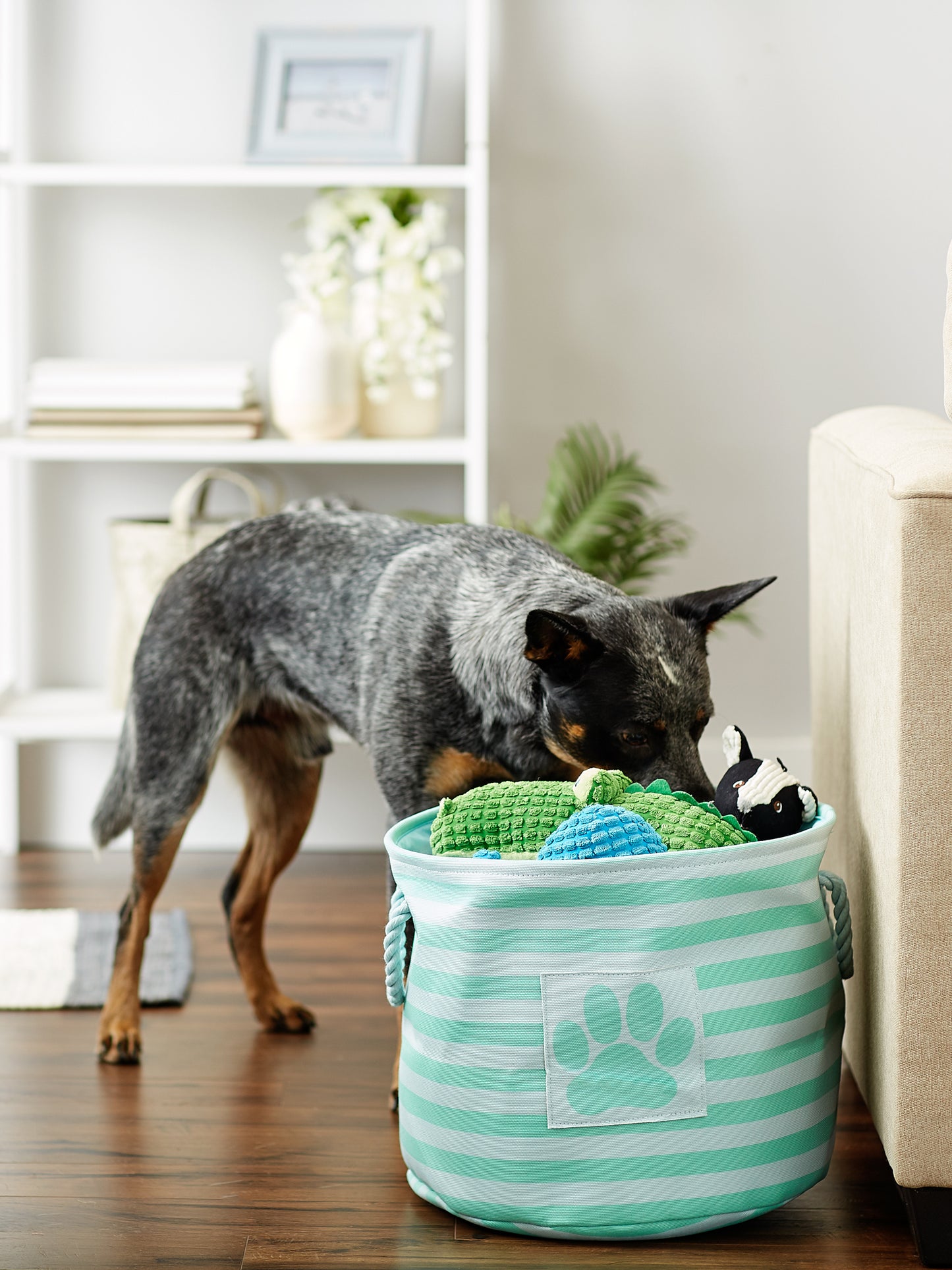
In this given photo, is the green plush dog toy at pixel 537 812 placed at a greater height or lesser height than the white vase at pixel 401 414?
lesser

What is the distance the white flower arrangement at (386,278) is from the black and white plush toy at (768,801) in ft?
5.26

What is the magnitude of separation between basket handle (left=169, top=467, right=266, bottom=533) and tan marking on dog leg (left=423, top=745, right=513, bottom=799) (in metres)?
1.34

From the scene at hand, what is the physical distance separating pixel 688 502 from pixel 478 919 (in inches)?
77.7

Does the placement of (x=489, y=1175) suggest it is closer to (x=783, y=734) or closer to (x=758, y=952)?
(x=758, y=952)

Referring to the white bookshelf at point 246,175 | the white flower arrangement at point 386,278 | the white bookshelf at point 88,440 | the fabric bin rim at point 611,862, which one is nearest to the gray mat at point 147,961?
the white bookshelf at point 88,440

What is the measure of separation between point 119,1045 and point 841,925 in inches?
44.6

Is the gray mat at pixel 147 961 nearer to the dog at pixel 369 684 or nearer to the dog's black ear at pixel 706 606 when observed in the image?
the dog at pixel 369 684

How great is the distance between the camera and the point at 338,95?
3064 millimetres

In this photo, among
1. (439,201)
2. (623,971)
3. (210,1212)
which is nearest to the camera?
(623,971)

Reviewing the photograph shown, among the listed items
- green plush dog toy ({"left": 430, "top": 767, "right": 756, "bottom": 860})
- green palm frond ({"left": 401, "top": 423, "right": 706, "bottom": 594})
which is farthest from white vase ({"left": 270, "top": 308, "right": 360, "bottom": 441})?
green plush dog toy ({"left": 430, "top": 767, "right": 756, "bottom": 860})

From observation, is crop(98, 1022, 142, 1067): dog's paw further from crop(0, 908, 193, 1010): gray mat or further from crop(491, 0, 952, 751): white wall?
crop(491, 0, 952, 751): white wall

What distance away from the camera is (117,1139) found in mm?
1869

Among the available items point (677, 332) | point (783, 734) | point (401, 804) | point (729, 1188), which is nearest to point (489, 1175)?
point (729, 1188)

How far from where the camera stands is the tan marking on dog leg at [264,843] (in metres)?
2.29
